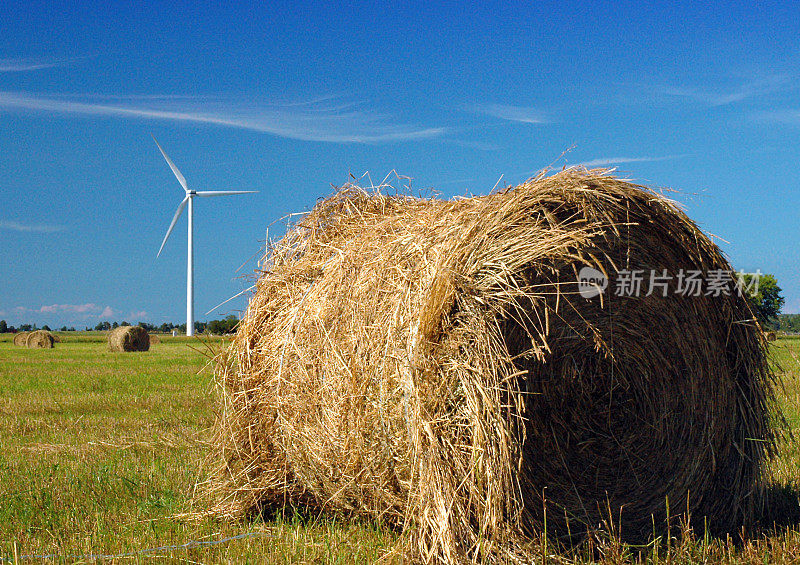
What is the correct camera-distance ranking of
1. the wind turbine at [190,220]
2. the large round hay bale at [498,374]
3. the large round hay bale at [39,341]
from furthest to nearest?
the large round hay bale at [39,341] → the wind turbine at [190,220] → the large round hay bale at [498,374]

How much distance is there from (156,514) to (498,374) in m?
3.21

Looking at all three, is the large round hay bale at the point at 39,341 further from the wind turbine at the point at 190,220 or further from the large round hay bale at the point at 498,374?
the large round hay bale at the point at 498,374

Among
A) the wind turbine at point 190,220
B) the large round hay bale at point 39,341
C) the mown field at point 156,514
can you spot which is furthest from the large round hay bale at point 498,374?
the large round hay bale at point 39,341

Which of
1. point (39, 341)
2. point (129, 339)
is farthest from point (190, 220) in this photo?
point (39, 341)

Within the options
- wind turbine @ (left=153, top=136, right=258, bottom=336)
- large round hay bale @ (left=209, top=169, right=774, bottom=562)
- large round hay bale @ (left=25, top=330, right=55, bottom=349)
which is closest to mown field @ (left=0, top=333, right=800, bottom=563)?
large round hay bale @ (left=209, top=169, right=774, bottom=562)

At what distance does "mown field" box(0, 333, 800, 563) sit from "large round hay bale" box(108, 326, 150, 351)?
68.8 ft

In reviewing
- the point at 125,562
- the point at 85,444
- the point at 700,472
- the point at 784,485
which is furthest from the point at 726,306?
the point at 85,444

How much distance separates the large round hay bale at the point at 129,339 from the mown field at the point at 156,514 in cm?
2096

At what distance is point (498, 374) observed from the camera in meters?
3.88

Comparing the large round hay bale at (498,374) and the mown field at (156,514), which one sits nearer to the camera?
the large round hay bale at (498,374)

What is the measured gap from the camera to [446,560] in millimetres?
3799

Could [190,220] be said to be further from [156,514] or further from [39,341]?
[156,514]

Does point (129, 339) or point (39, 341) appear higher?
point (39, 341)

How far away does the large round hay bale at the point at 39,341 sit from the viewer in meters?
36.7
